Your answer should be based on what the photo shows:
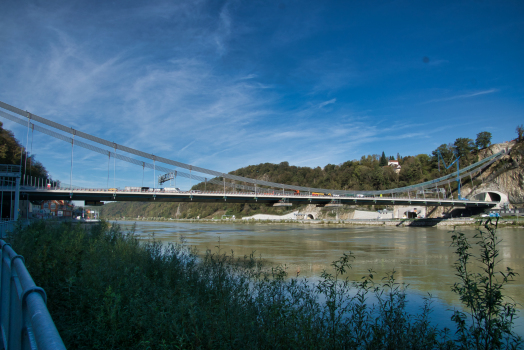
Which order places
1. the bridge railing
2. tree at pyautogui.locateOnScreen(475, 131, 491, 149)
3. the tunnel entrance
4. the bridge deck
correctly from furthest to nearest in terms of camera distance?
tree at pyautogui.locateOnScreen(475, 131, 491, 149), the tunnel entrance, the bridge deck, the bridge railing

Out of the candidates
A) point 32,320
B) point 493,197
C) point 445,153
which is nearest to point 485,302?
point 32,320

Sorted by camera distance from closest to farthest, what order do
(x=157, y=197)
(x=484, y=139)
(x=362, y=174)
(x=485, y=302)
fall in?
1. (x=485, y=302)
2. (x=157, y=197)
3. (x=484, y=139)
4. (x=362, y=174)

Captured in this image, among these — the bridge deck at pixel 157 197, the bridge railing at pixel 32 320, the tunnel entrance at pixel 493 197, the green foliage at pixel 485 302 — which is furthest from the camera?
the tunnel entrance at pixel 493 197

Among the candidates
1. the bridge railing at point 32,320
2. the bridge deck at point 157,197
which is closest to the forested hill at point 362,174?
the bridge deck at point 157,197

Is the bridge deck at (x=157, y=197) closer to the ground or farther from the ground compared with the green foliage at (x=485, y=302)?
farther from the ground

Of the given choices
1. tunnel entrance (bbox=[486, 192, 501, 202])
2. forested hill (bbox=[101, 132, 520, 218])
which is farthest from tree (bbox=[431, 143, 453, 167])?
tunnel entrance (bbox=[486, 192, 501, 202])

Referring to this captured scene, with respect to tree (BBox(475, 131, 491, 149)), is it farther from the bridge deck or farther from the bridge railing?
the bridge railing

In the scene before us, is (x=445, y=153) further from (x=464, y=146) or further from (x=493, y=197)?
(x=493, y=197)

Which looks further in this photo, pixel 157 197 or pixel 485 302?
pixel 157 197

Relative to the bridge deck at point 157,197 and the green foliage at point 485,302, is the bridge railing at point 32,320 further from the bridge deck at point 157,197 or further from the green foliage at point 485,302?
the bridge deck at point 157,197

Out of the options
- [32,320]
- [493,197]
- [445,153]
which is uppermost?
[445,153]

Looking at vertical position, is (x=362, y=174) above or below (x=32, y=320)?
above

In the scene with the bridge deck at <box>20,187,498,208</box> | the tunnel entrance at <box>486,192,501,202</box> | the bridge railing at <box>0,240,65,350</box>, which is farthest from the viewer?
the tunnel entrance at <box>486,192,501,202</box>

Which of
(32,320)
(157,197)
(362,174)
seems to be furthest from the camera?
(362,174)
